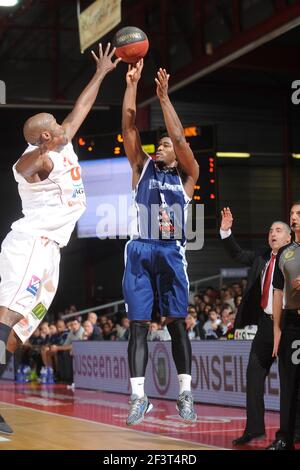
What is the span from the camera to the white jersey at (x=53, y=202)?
6.60m

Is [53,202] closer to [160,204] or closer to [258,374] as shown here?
[160,204]

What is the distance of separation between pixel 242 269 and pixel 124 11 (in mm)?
7854

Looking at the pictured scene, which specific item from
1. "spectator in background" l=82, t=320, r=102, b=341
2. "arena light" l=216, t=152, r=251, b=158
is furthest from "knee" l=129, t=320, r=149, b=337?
"arena light" l=216, t=152, r=251, b=158

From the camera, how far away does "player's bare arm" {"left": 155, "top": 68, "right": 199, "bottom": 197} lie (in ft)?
22.1

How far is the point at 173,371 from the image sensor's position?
1277cm

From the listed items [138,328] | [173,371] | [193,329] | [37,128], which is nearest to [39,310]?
[138,328]

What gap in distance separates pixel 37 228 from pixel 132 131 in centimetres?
110

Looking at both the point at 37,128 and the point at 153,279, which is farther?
the point at 153,279

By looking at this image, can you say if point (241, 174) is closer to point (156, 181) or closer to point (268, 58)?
point (268, 58)

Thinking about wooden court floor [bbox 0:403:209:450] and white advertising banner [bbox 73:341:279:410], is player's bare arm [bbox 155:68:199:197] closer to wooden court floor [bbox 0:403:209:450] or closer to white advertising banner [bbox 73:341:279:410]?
wooden court floor [bbox 0:403:209:450]

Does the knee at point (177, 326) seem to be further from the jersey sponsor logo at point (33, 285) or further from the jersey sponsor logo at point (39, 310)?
the jersey sponsor logo at point (33, 285)

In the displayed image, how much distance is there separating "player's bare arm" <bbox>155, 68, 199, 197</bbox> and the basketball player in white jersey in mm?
802

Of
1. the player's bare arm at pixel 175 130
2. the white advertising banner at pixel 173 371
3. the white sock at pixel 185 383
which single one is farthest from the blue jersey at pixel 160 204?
the white advertising banner at pixel 173 371

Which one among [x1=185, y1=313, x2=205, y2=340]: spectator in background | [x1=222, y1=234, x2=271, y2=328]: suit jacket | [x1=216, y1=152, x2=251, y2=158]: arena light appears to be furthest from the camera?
[x1=216, y1=152, x2=251, y2=158]: arena light
